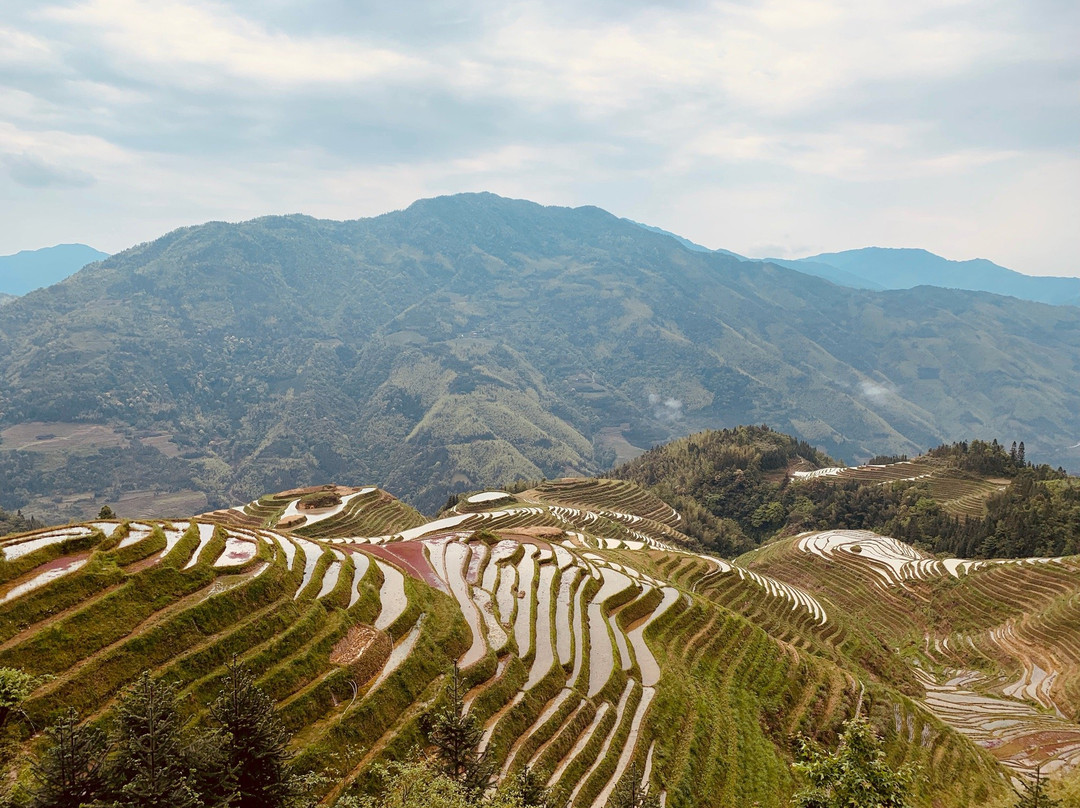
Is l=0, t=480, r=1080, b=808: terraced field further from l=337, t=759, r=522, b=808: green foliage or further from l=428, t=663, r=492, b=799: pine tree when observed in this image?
l=337, t=759, r=522, b=808: green foliage

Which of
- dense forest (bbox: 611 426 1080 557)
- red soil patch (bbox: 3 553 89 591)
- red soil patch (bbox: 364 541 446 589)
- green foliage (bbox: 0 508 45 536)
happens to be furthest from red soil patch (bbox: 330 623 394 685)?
green foliage (bbox: 0 508 45 536)

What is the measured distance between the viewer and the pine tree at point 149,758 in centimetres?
1436

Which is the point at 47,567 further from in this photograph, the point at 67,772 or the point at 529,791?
the point at 529,791

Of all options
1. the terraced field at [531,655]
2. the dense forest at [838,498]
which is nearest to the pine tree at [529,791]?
the terraced field at [531,655]

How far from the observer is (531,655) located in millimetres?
33781

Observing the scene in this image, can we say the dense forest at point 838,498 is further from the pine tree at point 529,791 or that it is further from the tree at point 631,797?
the pine tree at point 529,791

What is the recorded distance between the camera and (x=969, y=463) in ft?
445

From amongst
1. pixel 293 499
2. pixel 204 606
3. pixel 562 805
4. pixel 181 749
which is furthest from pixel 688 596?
pixel 293 499

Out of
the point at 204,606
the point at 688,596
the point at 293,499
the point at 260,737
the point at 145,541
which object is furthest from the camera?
the point at 293,499

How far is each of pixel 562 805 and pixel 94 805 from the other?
1713cm

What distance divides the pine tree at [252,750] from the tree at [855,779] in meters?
15.8

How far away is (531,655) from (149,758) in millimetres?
21848

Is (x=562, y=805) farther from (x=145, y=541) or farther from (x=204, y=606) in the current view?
(x=145, y=541)

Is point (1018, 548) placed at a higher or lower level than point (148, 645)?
lower
